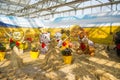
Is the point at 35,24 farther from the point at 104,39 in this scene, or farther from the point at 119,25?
the point at 119,25

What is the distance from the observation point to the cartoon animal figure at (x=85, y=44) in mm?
10094

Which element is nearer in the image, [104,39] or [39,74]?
[39,74]

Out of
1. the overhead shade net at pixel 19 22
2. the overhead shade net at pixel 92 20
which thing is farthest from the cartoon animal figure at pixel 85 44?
the overhead shade net at pixel 19 22

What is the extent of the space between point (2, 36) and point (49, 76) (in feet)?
35.1

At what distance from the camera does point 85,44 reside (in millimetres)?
10320

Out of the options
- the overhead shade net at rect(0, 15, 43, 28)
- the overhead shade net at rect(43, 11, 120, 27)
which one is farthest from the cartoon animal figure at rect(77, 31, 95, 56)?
the overhead shade net at rect(0, 15, 43, 28)

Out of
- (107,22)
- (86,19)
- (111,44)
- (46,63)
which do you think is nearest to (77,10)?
(86,19)

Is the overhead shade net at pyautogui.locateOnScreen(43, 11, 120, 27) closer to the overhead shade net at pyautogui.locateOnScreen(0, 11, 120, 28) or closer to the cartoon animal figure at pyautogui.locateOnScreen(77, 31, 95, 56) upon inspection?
the overhead shade net at pyautogui.locateOnScreen(0, 11, 120, 28)

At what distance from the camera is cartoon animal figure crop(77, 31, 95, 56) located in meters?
10.1

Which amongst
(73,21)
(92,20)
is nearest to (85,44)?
(92,20)

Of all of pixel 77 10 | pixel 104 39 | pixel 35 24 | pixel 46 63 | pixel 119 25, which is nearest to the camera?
pixel 46 63

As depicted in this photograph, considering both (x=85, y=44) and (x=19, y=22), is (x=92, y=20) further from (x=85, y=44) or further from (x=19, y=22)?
(x=19, y=22)

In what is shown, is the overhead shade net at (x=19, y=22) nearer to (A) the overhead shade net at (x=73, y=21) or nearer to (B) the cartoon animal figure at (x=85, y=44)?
(A) the overhead shade net at (x=73, y=21)

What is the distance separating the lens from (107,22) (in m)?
14.8
